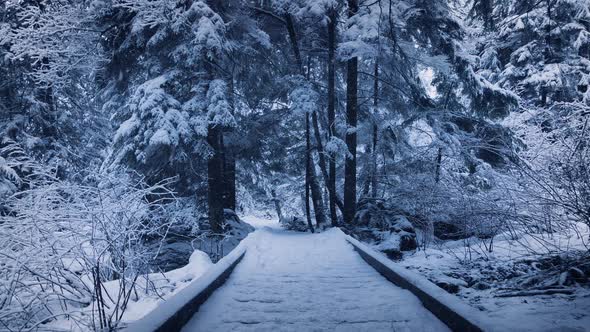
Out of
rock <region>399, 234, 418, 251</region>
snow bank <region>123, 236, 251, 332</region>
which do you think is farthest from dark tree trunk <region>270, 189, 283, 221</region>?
snow bank <region>123, 236, 251, 332</region>

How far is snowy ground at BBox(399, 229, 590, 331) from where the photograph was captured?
2768mm

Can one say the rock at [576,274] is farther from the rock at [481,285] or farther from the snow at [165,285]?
the snow at [165,285]

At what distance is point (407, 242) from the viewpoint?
7.98m

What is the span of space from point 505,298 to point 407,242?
4.36m

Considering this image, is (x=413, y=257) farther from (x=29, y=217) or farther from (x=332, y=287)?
(x=29, y=217)

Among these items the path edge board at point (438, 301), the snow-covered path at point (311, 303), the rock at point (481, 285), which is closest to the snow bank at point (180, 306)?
the snow-covered path at point (311, 303)

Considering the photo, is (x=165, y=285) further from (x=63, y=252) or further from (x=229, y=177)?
(x=229, y=177)

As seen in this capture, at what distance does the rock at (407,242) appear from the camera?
7.90m

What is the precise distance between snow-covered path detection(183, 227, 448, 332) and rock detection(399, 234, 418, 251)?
6.90 feet

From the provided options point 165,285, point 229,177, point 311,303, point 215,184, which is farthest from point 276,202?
point 311,303

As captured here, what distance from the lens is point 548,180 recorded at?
4.71 m

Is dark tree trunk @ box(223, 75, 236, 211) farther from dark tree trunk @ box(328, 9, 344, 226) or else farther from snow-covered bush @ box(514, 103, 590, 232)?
snow-covered bush @ box(514, 103, 590, 232)

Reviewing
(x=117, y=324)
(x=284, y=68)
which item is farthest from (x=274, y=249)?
(x=284, y=68)

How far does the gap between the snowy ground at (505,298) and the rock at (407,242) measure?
1465 millimetres
